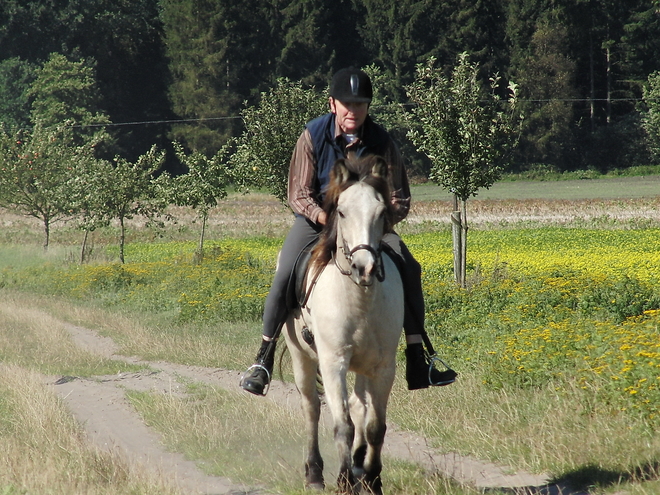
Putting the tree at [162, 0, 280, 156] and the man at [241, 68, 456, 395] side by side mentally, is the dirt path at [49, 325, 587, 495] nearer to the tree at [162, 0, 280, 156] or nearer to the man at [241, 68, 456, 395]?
the man at [241, 68, 456, 395]

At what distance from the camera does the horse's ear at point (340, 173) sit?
536 cm

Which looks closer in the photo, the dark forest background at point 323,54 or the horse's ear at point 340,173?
the horse's ear at point 340,173

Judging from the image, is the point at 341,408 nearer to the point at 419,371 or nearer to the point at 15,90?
the point at 419,371

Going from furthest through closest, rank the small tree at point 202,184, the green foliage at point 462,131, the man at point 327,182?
the small tree at point 202,184, the green foliage at point 462,131, the man at point 327,182

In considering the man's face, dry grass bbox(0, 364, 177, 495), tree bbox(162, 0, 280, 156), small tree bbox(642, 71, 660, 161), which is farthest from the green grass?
the man's face

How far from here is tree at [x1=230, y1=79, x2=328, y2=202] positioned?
24.0 meters

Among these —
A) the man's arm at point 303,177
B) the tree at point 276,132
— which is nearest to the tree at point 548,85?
the tree at point 276,132

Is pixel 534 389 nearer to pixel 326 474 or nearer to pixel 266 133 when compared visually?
pixel 326 474

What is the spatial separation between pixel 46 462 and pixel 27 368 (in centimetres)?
551

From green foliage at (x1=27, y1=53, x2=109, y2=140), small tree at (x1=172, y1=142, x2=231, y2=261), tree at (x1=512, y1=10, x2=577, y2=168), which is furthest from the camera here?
green foliage at (x1=27, y1=53, x2=109, y2=140)

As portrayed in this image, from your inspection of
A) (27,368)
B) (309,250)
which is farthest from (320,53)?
(309,250)

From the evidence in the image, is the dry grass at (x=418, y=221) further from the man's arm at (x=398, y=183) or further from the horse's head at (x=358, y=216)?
the horse's head at (x=358, y=216)

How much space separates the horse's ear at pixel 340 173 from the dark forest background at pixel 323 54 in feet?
215

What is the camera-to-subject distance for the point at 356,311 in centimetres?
532
